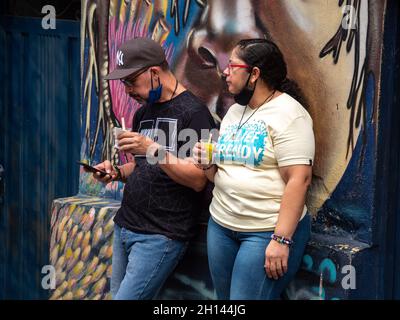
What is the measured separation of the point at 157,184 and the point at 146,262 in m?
0.40

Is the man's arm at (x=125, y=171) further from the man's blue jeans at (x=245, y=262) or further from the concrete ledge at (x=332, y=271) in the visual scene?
the concrete ledge at (x=332, y=271)

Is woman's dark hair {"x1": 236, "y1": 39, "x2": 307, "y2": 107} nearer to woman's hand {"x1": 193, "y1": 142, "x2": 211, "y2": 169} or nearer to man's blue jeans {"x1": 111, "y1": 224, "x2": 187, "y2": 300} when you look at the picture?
woman's hand {"x1": 193, "y1": 142, "x2": 211, "y2": 169}

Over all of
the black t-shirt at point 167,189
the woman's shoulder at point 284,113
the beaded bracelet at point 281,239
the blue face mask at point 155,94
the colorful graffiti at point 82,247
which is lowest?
the colorful graffiti at point 82,247

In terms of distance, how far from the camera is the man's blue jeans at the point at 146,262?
3.42 meters

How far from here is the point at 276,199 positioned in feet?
10.2

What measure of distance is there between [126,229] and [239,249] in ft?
2.16

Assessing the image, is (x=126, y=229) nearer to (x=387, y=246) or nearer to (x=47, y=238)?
(x=387, y=246)

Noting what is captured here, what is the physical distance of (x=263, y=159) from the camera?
3.08 meters

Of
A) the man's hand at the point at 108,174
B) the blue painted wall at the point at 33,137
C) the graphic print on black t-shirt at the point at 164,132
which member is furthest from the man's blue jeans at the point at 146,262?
the blue painted wall at the point at 33,137

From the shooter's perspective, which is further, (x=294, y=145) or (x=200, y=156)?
(x=200, y=156)

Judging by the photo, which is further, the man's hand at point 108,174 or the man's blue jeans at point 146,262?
the man's hand at point 108,174

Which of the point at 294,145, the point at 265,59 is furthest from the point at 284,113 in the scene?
the point at 265,59

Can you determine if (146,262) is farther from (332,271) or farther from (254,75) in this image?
(254,75)

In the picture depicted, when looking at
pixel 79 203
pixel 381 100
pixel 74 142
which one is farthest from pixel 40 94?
pixel 381 100
